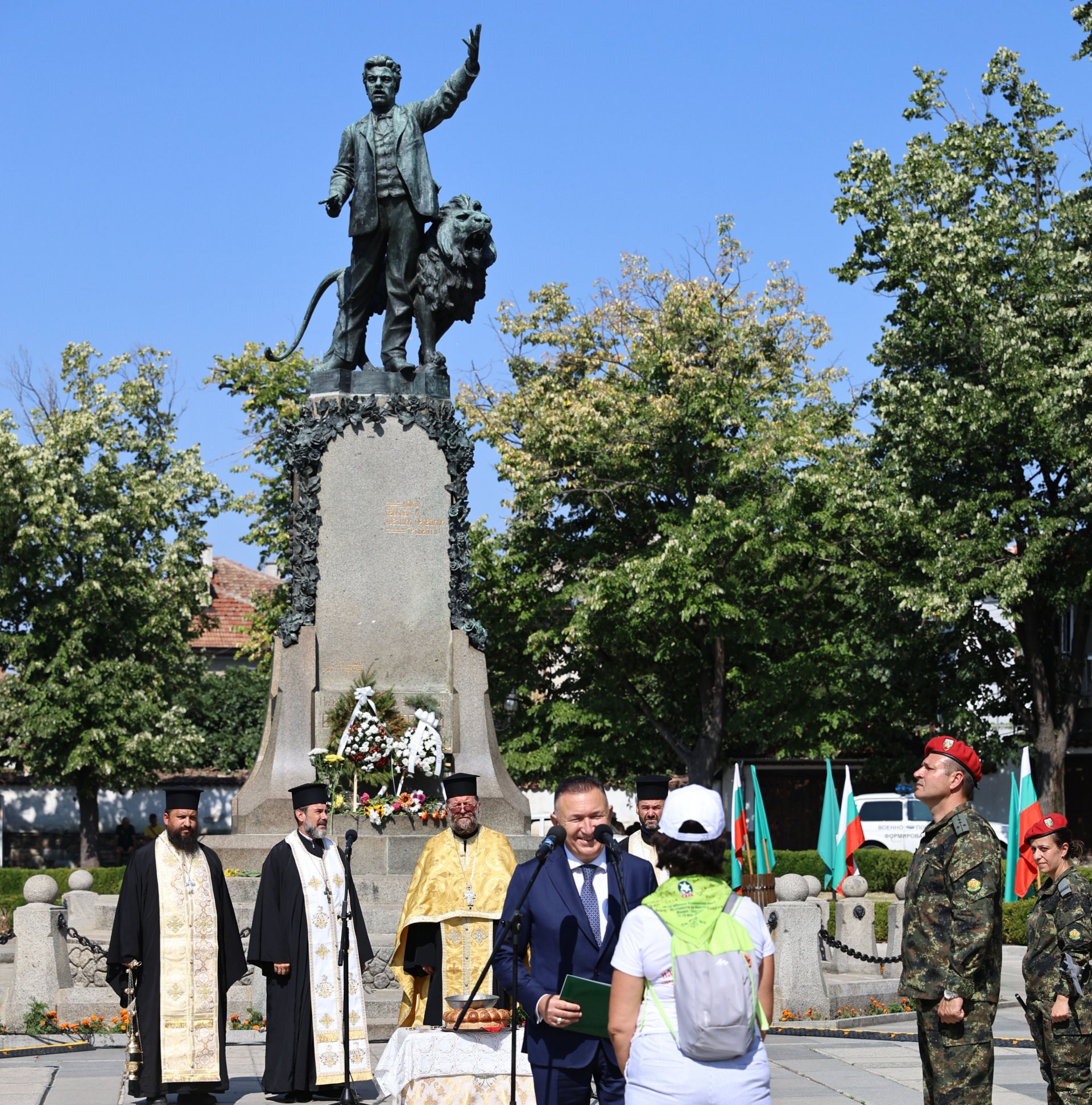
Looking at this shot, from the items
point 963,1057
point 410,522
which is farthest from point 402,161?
point 963,1057

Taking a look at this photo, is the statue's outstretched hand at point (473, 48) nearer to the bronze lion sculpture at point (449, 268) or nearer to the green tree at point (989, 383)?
the bronze lion sculpture at point (449, 268)

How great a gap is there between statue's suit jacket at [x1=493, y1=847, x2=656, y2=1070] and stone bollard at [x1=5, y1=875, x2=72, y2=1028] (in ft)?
24.4

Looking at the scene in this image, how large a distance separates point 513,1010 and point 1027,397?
886 inches

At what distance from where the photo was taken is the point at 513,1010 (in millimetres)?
6531

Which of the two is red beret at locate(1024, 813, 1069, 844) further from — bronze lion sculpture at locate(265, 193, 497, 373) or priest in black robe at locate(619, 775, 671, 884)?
bronze lion sculpture at locate(265, 193, 497, 373)

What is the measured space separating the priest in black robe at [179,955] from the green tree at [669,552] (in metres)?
21.2

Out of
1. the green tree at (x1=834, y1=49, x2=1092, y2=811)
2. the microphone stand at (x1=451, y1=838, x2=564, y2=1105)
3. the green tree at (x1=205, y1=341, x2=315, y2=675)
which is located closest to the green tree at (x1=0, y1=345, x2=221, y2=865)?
the green tree at (x1=205, y1=341, x2=315, y2=675)

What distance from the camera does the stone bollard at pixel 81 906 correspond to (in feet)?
53.4

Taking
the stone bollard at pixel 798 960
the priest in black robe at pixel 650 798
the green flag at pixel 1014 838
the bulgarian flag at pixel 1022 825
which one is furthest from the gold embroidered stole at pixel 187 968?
the green flag at pixel 1014 838

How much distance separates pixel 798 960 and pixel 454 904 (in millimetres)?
5769

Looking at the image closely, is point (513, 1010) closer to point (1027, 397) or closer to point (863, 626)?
point (1027, 397)

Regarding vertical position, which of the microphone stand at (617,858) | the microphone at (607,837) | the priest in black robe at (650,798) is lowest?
the microphone stand at (617,858)

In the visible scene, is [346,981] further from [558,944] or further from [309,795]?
[558,944]

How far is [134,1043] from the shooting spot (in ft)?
32.0
